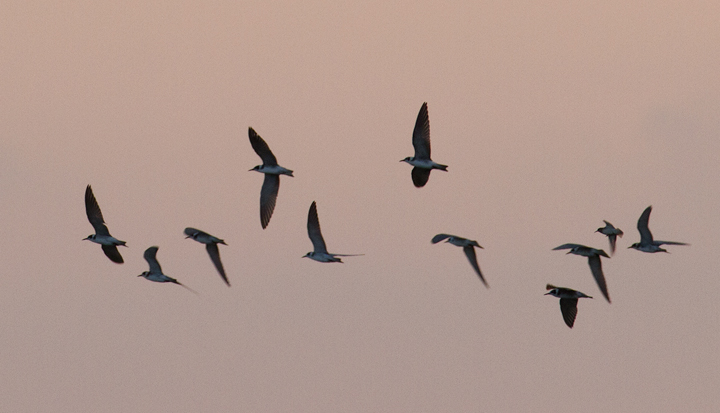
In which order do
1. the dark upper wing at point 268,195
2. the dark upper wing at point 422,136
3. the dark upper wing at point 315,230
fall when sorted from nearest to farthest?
the dark upper wing at point 422,136, the dark upper wing at point 268,195, the dark upper wing at point 315,230

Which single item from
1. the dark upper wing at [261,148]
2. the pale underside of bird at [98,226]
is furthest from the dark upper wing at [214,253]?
the dark upper wing at [261,148]

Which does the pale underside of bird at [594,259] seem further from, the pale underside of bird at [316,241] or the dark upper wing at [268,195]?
the dark upper wing at [268,195]

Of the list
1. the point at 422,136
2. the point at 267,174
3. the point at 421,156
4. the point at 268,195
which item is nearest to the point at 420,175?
the point at 421,156

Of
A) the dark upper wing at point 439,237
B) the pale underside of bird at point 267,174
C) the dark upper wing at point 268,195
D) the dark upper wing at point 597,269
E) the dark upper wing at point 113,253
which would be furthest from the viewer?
the dark upper wing at point 113,253

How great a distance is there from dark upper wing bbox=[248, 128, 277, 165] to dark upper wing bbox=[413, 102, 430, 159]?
5.93m

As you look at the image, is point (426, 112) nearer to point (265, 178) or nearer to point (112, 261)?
point (265, 178)

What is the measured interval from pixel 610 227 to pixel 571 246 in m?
3.36

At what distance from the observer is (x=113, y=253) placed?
2494 inches

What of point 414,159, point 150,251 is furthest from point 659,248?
point 150,251

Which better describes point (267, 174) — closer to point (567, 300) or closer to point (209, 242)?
point (209, 242)

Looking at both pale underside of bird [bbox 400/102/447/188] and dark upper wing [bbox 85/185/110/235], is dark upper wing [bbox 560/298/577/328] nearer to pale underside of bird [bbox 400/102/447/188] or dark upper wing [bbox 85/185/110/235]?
pale underside of bird [bbox 400/102/447/188]

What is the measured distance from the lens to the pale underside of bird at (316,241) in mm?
61469

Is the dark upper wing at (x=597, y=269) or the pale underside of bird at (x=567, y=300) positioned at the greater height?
the dark upper wing at (x=597, y=269)

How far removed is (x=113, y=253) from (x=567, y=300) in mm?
19607
